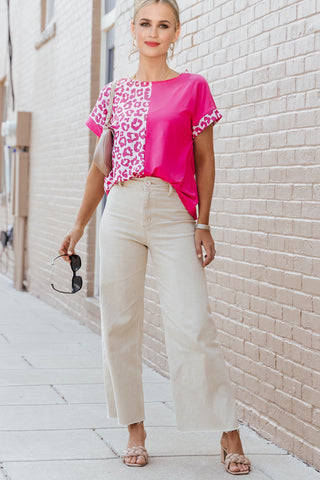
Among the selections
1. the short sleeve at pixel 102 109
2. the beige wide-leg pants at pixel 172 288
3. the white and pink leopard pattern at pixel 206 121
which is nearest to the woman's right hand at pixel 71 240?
the beige wide-leg pants at pixel 172 288

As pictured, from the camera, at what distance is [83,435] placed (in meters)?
4.18

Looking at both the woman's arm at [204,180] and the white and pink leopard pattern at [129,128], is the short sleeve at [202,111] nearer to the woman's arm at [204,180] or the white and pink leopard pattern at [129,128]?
the woman's arm at [204,180]

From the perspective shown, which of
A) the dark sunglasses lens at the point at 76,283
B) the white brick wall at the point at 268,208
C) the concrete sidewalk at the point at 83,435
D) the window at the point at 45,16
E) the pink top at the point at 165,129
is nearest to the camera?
the pink top at the point at 165,129

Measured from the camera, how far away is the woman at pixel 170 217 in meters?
3.51

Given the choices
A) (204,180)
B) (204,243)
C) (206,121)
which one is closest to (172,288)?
(204,243)

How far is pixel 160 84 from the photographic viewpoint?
3588 mm

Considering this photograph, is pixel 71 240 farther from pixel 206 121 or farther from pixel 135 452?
pixel 135 452

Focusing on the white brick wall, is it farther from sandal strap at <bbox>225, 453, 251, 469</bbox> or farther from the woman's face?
the woman's face

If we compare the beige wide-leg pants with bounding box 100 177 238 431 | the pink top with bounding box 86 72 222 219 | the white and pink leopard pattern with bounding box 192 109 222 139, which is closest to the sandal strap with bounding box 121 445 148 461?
the beige wide-leg pants with bounding box 100 177 238 431

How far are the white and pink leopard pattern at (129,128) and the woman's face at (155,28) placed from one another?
0.14 m

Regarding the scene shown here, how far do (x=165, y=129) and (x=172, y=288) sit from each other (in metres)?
0.63

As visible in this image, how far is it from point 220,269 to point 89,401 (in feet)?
3.38

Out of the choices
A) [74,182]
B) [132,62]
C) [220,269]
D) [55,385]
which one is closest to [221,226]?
[220,269]

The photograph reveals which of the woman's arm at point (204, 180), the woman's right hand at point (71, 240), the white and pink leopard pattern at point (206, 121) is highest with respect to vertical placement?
the white and pink leopard pattern at point (206, 121)
